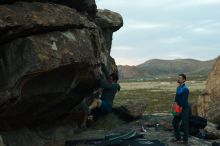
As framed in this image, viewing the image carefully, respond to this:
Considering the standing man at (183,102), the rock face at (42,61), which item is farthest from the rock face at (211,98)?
the rock face at (42,61)

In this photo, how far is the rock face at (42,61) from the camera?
65.2 ft

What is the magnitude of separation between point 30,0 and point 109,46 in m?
11.9

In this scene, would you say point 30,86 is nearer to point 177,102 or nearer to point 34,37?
point 34,37

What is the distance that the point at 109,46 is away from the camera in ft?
109

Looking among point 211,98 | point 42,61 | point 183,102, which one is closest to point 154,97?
point 211,98

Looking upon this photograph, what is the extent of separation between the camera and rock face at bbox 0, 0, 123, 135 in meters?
19.9

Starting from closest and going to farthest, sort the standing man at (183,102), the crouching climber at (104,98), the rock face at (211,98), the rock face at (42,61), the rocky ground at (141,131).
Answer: the rock face at (42,61) → the standing man at (183,102) → the rocky ground at (141,131) → the crouching climber at (104,98) → the rock face at (211,98)

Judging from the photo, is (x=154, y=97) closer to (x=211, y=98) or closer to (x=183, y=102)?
(x=211, y=98)

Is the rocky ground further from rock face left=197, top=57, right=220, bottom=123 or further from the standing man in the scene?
rock face left=197, top=57, right=220, bottom=123

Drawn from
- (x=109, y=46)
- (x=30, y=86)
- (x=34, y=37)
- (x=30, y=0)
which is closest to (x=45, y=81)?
(x=30, y=86)

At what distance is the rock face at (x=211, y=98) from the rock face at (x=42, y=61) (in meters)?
11.7

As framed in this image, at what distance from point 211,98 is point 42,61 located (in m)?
19.1

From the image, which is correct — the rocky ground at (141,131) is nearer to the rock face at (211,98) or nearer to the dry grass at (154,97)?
the dry grass at (154,97)

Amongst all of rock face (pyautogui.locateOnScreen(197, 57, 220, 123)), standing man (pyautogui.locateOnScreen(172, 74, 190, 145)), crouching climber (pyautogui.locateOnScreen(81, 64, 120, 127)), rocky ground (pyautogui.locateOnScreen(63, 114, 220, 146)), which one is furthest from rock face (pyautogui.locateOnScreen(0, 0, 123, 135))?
rock face (pyautogui.locateOnScreen(197, 57, 220, 123))
